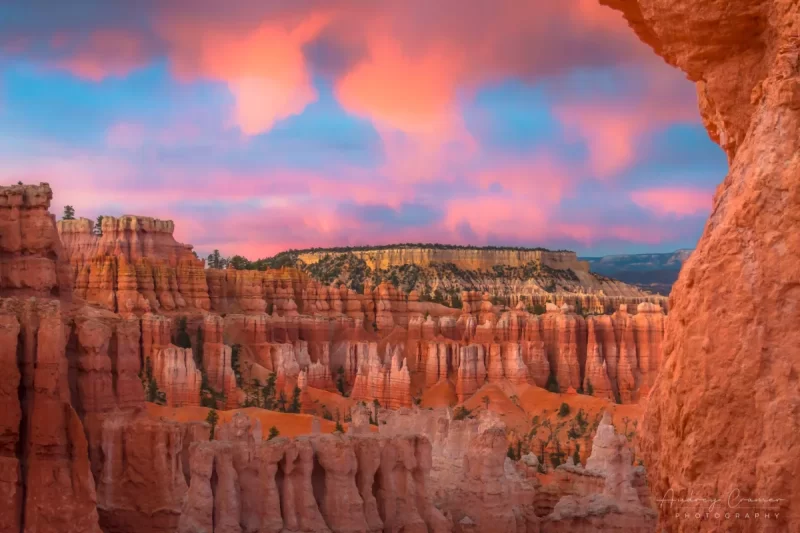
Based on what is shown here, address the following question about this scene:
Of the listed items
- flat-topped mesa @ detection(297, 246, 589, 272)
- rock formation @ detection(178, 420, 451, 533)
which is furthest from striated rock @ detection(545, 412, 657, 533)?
flat-topped mesa @ detection(297, 246, 589, 272)

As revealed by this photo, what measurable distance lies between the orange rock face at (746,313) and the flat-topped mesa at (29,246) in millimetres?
18975

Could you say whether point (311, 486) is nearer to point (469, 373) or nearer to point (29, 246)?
point (29, 246)

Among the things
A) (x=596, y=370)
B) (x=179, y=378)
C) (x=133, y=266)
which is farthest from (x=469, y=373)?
(x=133, y=266)

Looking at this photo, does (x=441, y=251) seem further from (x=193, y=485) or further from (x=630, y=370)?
(x=193, y=485)

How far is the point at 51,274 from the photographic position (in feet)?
74.8

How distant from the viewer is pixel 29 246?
22.7m

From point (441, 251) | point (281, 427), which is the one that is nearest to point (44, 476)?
point (281, 427)

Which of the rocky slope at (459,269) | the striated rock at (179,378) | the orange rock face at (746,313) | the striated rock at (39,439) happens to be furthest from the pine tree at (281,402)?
the rocky slope at (459,269)

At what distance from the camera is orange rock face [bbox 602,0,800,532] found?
18.7 feet

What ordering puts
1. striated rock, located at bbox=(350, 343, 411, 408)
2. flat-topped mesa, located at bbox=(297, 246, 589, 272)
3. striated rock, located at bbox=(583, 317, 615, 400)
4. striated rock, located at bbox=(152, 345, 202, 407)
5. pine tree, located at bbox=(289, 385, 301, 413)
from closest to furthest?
striated rock, located at bbox=(152, 345, 202, 407)
pine tree, located at bbox=(289, 385, 301, 413)
striated rock, located at bbox=(350, 343, 411, 408)
striated rock, located at bbox=(583, 317, 615, 400)
flat-topped mesa, located at bbox=(297, 246, 589, 272)

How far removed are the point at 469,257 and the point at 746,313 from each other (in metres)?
127

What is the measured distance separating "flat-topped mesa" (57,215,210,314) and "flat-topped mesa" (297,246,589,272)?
5507cm

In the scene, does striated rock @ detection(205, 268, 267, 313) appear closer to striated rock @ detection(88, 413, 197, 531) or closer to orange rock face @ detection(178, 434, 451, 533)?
orange rock face @ detection(178, 434, 451, 533)

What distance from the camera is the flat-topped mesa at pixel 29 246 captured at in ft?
72.6
